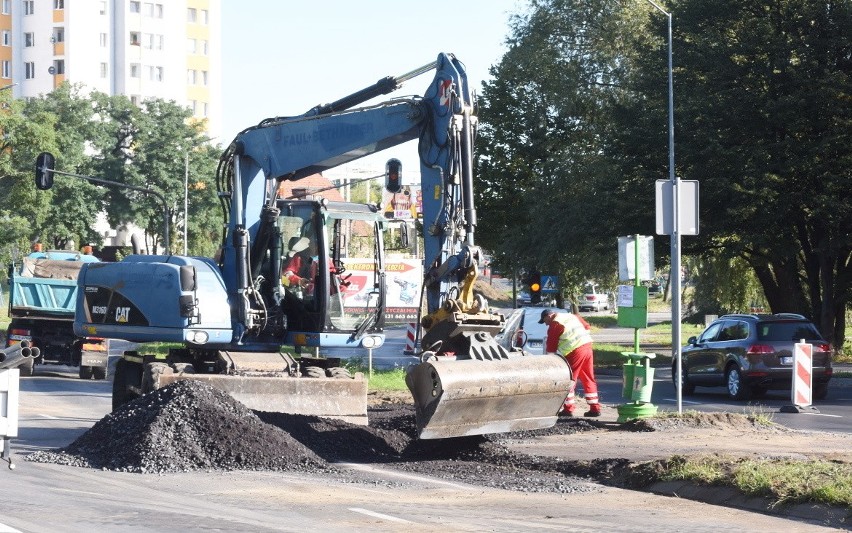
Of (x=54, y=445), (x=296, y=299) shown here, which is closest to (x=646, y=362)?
(x=296, y=299)

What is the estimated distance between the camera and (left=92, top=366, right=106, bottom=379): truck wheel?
1116 inches

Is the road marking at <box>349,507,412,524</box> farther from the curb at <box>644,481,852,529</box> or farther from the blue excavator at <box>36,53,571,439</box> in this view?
the blue excavator at <box>36,53,571,439</box>

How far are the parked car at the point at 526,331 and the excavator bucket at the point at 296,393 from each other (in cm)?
1310

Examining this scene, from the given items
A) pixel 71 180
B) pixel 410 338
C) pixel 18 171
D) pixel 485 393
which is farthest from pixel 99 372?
pixel 71 180

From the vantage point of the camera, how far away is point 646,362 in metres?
18.1

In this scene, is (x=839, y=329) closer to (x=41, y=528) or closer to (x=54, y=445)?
(x=54, y=445)

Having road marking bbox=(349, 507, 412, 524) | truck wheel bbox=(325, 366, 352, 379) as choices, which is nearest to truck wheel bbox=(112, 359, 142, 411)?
truck wheel bbox=(325, 366, 352, 379)

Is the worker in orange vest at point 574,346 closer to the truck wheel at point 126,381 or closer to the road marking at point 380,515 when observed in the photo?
the truck wheel at point 126,381

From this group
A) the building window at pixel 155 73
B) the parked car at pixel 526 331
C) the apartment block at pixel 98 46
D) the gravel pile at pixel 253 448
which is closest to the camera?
the gravel pile at pixel 253 448

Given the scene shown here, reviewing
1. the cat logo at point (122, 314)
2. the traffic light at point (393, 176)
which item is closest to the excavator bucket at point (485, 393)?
the traffic light at point (393, 176)

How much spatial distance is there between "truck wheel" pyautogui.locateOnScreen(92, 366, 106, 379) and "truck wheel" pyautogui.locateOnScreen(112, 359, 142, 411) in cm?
1117

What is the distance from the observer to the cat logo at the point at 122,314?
1681 centimetres

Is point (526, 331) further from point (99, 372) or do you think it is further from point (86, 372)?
point (86, 372)

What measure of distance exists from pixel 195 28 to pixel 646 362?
9728cm
